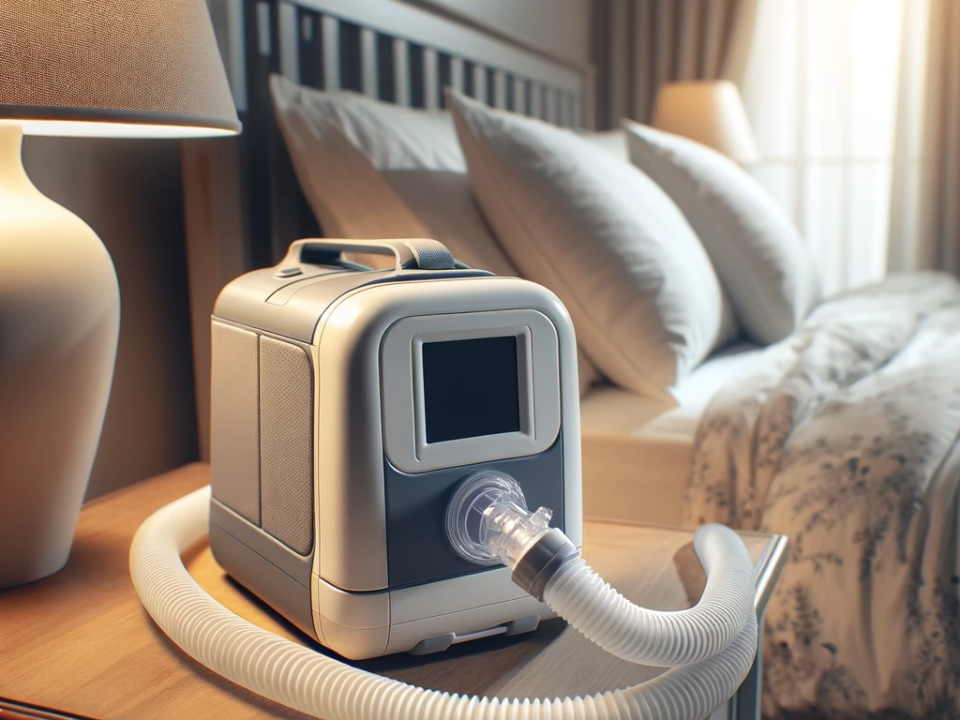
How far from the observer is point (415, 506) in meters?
0.56

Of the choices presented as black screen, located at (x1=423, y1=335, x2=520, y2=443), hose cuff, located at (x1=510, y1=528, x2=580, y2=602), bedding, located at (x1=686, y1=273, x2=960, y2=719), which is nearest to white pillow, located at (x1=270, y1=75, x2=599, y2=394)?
bedding, located at (x1=686, y1=273, x2=960, y2=719)

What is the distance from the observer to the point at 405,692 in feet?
1.61

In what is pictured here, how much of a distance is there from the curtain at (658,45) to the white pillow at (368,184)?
242cm

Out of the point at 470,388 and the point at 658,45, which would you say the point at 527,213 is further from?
the point at 658,45

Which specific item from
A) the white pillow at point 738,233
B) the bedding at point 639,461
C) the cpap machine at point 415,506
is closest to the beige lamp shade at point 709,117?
the white pillow at point 738,233

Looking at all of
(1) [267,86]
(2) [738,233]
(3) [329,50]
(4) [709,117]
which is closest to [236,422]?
(1) [267,86]

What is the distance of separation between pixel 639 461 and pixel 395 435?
731 millimetres

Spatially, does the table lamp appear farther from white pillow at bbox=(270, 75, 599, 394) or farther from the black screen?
white pillow at bbox=(270, 75, 599, 394)

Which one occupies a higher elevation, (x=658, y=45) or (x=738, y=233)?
(x=658, y=45)

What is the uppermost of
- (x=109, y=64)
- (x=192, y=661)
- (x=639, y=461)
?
(x=109, y=64)

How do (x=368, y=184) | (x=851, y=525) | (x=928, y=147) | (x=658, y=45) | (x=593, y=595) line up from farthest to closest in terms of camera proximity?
1. (x=658, y=45)
2. (x=928, y=147)
3. (x=368, y=184)
4. (x=851, y=525)
5. (x=593, y=595)

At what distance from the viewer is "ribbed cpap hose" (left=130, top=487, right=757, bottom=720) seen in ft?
1.59

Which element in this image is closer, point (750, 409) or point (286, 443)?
point (286, 443)

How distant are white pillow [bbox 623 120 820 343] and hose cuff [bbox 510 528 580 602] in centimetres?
128
